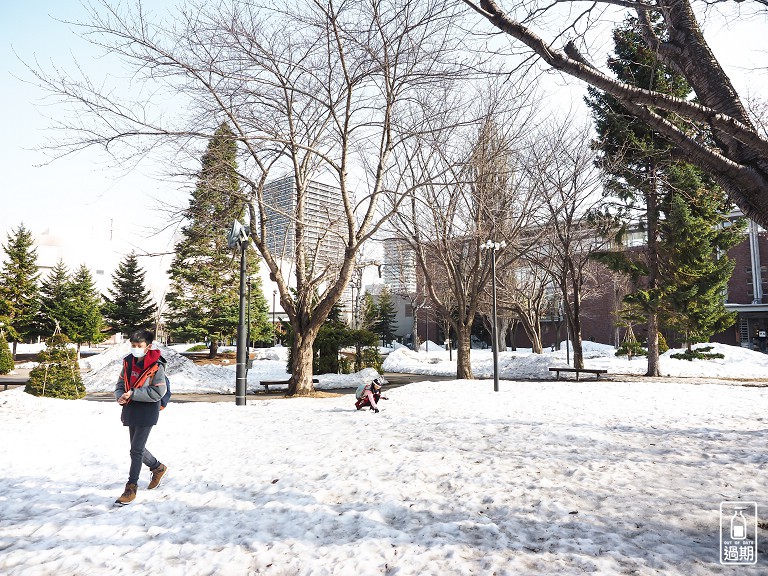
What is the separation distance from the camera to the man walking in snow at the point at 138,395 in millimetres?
4980

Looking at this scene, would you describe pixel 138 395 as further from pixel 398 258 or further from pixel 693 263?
pixel 693 263

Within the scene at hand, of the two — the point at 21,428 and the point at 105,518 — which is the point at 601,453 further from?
the point at 21,428

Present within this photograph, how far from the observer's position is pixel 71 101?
9.65 meters

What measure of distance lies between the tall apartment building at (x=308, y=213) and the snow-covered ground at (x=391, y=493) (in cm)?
796

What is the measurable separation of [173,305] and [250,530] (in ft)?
116

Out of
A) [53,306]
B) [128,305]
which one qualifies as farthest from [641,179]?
[53,306]

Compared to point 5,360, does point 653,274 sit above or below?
above

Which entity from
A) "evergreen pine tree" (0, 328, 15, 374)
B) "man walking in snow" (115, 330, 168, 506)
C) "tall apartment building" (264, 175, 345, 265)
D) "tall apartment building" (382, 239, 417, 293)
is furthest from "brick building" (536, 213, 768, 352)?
"evergreen pine tree" (0, 328, 15, 374)

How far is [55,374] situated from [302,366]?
7108mm

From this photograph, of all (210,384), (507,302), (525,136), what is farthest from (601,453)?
(507,302)

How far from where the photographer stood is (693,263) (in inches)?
832

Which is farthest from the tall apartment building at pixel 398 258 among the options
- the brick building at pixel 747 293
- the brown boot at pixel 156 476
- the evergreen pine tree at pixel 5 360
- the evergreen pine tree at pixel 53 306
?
the evergreen pine tree at pixel 53 306

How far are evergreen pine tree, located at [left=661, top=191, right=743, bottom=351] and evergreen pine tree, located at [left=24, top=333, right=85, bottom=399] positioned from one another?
23255mm

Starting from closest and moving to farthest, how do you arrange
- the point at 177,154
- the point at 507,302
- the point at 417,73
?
the point at 417,73 → the point at 177,154 → the point at 507,302
